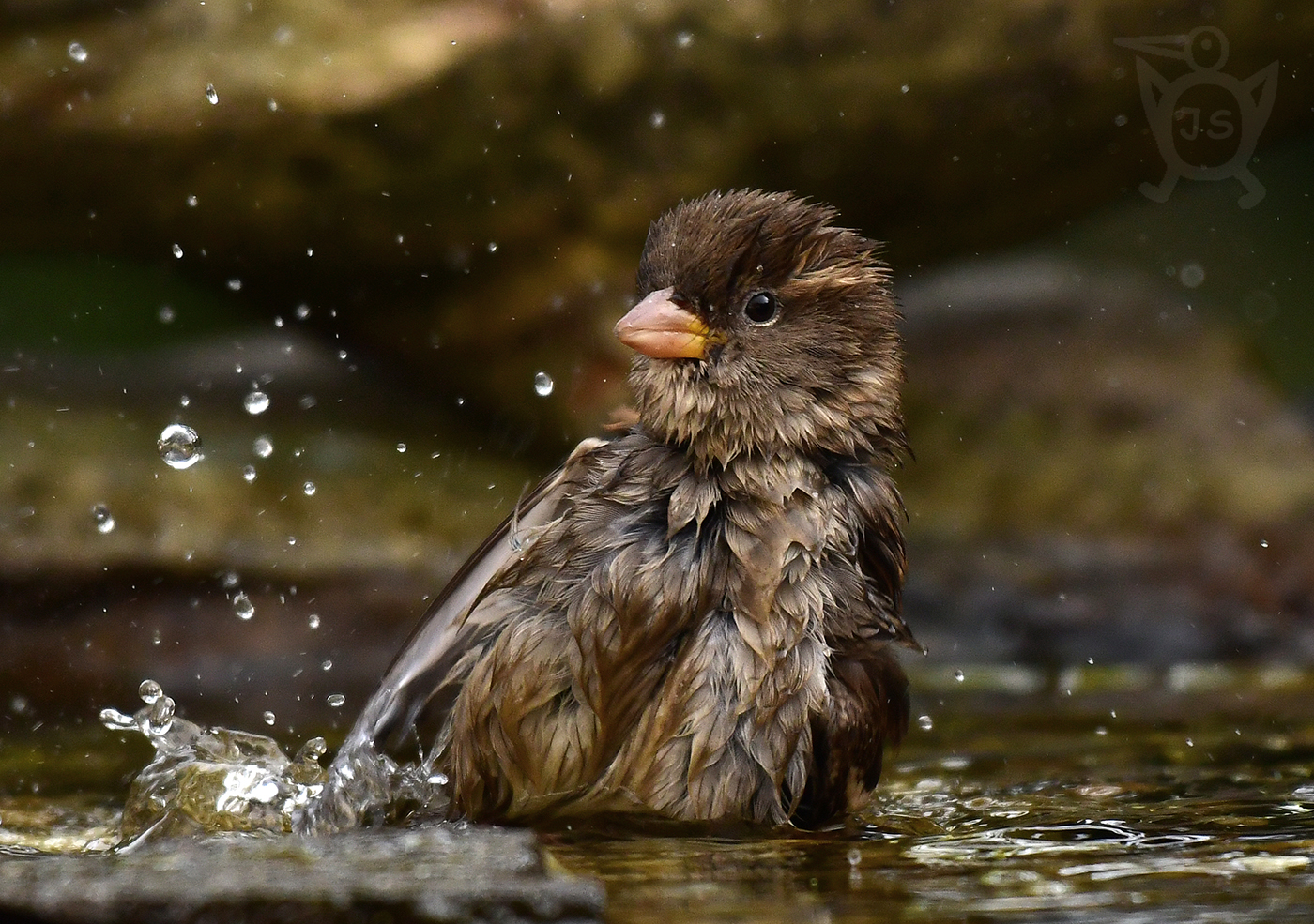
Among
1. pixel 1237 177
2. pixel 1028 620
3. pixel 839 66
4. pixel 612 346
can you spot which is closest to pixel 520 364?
pixel 612 346

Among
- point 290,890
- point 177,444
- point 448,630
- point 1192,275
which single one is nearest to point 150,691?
point 177,444

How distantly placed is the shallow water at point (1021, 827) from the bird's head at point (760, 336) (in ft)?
2.74

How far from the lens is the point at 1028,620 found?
620 cm

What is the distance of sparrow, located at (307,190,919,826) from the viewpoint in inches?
131

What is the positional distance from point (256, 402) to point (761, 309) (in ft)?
8.46

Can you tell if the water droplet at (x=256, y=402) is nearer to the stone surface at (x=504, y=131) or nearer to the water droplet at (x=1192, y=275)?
the stone surface at (x=504, y=131)

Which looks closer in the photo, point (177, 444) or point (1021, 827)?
point (1021, 827)

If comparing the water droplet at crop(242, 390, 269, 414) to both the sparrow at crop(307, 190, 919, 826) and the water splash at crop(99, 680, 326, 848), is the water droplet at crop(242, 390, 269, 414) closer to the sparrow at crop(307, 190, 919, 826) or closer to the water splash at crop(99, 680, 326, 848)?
the water splash at crop(99, 680, 326, 848)

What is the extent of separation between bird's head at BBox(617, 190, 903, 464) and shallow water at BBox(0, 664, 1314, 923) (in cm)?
83

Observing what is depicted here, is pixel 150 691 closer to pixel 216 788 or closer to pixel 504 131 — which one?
pixel 216 788

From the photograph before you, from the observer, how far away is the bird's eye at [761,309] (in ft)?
12.0

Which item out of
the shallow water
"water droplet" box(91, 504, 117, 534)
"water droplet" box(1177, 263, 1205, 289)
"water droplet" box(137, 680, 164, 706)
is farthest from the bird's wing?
"water droplet" box(1177, 263, 1205, 289)

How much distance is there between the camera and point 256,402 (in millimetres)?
5711

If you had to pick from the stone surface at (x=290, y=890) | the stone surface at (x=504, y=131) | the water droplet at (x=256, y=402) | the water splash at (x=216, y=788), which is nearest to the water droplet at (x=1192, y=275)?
the stone surface at (x=504, y=131)
